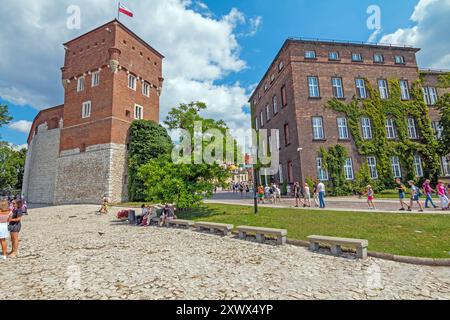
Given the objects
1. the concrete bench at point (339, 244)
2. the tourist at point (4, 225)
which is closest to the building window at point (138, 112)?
the tourist at point (4, 225)

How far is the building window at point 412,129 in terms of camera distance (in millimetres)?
25181

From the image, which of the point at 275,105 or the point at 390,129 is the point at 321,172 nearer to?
the point at 390,129

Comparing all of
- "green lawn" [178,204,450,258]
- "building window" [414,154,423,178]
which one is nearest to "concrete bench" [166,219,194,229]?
"green lawn" [178,204,450,258]

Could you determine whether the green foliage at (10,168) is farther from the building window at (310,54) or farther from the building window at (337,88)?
the building window at (337,88)

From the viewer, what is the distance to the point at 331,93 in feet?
81.0

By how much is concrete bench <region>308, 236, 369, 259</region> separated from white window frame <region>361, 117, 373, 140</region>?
21.6m

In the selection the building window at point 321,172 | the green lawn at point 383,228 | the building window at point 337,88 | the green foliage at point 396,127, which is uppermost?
the building window at point 337,88

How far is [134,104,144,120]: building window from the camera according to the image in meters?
31.2

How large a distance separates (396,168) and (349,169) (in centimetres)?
547

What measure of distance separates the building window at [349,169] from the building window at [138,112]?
88.7 ft

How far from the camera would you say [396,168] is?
2373 cm
